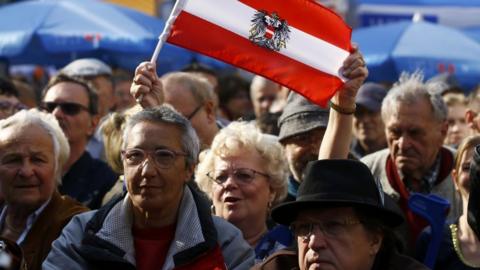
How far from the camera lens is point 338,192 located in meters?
5.50

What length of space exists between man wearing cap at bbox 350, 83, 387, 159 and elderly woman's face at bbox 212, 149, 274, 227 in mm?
2829

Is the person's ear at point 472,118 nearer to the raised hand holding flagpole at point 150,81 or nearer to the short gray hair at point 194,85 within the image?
the short gray hair at point 194,85

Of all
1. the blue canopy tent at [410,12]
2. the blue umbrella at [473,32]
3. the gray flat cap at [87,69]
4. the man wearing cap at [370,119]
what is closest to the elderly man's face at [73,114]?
the gray flat cap at [87,69]

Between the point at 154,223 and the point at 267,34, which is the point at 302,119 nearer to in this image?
the point at 267,34

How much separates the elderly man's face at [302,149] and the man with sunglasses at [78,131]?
1326 millimetres

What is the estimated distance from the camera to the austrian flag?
21.4 feet

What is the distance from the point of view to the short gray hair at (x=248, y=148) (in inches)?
282

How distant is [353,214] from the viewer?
5500mm

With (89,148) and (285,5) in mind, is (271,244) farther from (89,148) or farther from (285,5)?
(89,148)

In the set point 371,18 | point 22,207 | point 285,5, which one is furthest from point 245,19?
point 371,18

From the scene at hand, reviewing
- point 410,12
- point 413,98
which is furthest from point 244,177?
point 410,12

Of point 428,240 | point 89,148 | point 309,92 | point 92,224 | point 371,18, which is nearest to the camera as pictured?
point 92,224

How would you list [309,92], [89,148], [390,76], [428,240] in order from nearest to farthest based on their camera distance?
1. [309,92]
2. [428,240]
3. [89,148]
4. [390,76]

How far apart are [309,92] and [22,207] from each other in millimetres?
1779
